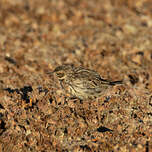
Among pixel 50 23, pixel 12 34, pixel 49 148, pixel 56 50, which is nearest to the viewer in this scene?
pixel 49 148

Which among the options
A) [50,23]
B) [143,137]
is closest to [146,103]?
[143,137]

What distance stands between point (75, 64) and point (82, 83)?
1.95 m

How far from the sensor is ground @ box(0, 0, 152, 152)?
617 cm

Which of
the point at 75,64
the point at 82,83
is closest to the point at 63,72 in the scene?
the point at 82,83

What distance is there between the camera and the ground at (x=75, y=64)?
617 centimetres

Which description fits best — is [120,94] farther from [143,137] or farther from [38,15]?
[38,15]

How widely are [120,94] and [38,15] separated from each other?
5.88m

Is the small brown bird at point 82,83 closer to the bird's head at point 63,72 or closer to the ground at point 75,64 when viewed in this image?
the bird's head at point 63,72

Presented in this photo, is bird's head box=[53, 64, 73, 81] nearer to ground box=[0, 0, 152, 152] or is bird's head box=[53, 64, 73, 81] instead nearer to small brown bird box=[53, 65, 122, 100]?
small brown bird box=[53, 65, 122, 100]

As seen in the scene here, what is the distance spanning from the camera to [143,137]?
6.02m

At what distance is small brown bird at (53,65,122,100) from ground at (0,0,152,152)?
20cm

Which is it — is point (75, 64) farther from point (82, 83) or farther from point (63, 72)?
point (82, 83)

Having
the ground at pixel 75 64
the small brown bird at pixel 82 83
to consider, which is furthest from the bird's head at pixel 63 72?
the ground at pixel 75 64

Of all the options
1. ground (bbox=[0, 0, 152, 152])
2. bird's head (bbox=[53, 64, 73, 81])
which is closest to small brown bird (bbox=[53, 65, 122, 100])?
bird's head (bbox=[53, 64, 73, 81])
